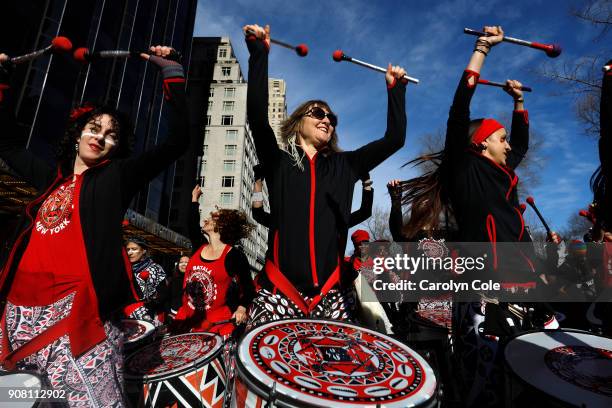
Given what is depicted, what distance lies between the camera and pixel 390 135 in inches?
99.7

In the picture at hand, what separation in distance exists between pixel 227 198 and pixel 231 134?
941 centimetres

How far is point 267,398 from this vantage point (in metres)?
1.20

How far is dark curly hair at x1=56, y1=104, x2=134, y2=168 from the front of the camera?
2318 mm

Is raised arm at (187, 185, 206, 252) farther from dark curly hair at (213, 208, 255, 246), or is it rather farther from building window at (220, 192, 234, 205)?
building window at (220, 192, 234, 205)

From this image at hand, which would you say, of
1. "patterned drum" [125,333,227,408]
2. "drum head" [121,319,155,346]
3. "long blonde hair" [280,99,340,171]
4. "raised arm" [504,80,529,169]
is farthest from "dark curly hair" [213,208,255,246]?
"raised arm" [504,80,529,169]

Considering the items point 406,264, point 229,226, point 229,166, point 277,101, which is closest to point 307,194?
point 229,226

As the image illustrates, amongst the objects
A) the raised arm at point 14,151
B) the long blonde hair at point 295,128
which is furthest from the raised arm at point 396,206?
the raised arm at point 14,151

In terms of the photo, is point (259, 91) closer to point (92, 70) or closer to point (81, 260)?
point (81, 260)

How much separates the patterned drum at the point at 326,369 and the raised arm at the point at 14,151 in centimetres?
186

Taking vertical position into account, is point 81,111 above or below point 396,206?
above

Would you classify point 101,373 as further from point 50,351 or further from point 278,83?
point 278,83

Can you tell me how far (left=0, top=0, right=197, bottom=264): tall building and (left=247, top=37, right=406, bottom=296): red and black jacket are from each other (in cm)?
848

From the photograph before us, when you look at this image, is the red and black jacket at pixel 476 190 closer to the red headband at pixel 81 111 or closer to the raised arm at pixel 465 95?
the raised arm at pixel 465 95

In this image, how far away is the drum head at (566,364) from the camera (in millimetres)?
1510
